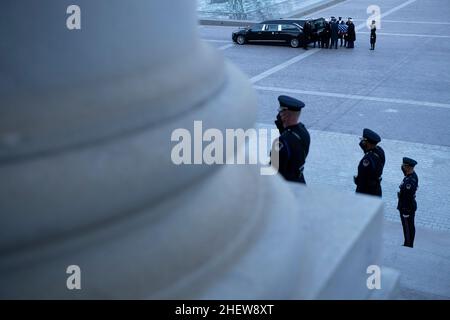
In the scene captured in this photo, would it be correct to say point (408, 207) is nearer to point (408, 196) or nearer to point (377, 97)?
point (408, 196)

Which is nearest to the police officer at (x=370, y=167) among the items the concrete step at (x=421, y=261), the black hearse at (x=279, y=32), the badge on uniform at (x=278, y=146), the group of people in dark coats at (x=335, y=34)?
the concrete step at (x=421, y=261)

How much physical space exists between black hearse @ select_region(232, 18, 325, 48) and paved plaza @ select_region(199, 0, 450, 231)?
0.32 meters

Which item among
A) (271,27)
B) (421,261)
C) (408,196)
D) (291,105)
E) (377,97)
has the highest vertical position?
(271,27)

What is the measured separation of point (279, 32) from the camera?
72.4ft

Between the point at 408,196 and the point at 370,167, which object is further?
the point at 408,196

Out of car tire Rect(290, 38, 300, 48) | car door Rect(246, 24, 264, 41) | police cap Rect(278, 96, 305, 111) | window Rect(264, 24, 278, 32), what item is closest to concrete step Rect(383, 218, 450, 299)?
police cap Rect(278, 96, 305, 111)

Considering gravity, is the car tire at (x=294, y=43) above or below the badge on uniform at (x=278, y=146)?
above

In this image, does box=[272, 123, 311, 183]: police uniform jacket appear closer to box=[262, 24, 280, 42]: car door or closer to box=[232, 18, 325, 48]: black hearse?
box=[232, 18, 325, 48]: black hearse

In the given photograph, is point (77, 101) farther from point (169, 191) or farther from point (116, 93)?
point (169, 191)

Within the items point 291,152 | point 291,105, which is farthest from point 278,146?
point 291,105

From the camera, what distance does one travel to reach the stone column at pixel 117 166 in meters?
1.81

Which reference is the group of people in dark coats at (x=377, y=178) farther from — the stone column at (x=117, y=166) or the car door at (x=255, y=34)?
the car door at (x=255, y=34)

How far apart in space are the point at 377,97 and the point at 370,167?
28.5 ft

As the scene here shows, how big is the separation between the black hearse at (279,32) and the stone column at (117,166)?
65.4 ft
